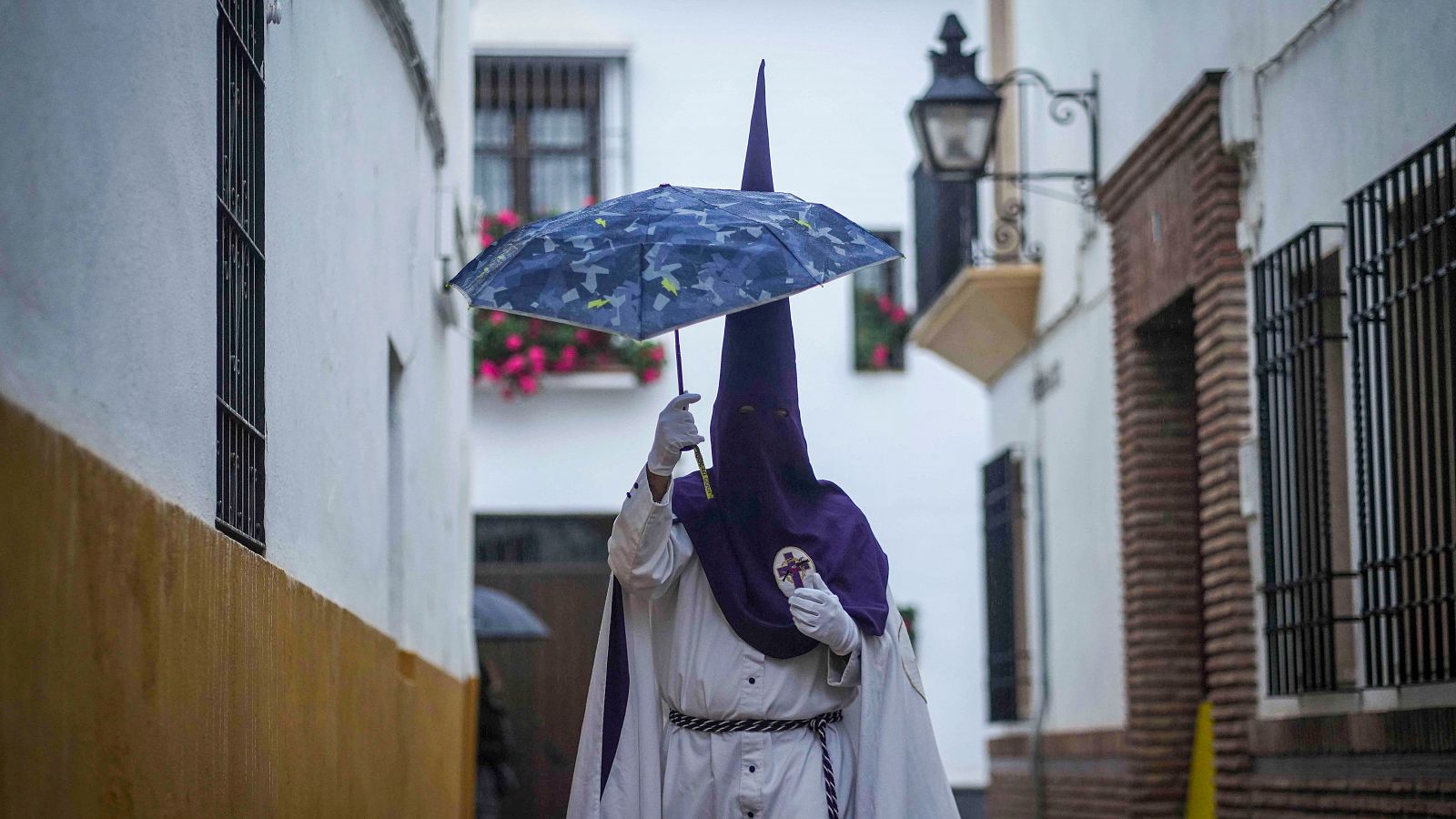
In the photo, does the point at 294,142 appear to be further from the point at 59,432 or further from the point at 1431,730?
the point at 1431,730

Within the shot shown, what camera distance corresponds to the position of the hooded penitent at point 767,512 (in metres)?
4.73

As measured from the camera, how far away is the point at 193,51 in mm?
4102

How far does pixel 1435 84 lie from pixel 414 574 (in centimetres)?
481

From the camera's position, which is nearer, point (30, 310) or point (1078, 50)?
point (30, 310)

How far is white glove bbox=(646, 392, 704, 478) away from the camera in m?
4.48

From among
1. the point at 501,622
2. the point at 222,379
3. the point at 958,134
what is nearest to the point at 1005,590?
the point at 501,622

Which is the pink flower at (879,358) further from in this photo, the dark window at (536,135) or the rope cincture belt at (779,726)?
the rope cincture belt at (779,726)

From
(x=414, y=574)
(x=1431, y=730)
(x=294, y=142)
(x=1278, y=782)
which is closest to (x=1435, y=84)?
(x=1431, y=730)

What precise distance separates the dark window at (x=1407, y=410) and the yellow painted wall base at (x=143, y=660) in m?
3.44

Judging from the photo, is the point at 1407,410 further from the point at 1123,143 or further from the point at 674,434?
the point at 1123,143

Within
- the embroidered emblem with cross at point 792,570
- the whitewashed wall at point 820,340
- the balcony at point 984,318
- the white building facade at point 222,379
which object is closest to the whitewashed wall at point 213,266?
the white building facade at point 222,379

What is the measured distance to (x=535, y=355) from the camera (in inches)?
707

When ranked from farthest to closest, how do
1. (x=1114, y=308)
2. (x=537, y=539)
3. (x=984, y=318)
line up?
(x=537, y=539), (x=984, y=318), (x=1114, y=308)

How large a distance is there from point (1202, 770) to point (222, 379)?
642 centimetres
